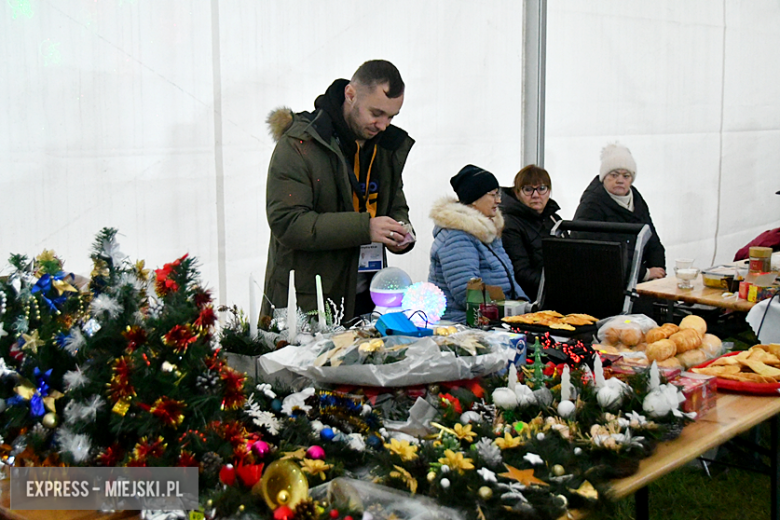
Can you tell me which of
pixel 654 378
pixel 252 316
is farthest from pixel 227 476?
pixel 654 378

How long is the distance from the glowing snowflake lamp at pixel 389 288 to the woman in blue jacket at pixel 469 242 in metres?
0.94

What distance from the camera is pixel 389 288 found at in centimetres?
267

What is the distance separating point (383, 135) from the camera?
11.3 ft

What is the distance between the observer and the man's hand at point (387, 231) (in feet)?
10.2

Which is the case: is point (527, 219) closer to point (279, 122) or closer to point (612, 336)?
point (279, 122)

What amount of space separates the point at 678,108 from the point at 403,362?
559cm

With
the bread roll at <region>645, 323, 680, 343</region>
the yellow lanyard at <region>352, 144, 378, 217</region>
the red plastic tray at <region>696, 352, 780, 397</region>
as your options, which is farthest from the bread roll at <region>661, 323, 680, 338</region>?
the yellow lanyard at <region>352, 144, 378, 217</region>

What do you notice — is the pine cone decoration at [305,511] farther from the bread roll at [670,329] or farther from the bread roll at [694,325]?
the bread roll at [694,325]

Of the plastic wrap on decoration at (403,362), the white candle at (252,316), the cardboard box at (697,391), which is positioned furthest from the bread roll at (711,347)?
the white candle at (252,316)

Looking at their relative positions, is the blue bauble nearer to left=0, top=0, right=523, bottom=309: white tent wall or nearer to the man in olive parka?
left=0, top=0, right=523, bottom=309: white tent wall

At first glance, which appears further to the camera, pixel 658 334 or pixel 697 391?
pixel 658 334

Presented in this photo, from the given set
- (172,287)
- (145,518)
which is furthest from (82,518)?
(172,287)

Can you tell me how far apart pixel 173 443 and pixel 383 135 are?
7.42ft

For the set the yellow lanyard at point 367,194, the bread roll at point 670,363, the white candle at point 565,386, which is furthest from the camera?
the yellow lanyard at point 367,194
